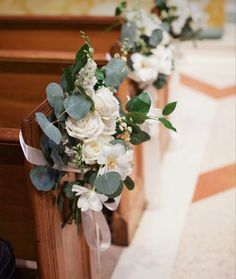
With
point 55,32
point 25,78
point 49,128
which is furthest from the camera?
point 55,32

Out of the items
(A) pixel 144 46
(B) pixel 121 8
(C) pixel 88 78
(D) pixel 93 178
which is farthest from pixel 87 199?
(B) pixel 121 8

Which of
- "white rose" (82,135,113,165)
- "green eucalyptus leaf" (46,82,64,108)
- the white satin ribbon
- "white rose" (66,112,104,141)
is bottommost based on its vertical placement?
the white satin ribbon

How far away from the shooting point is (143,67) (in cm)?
245

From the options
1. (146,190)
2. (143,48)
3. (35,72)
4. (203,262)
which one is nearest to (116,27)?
(143,48)

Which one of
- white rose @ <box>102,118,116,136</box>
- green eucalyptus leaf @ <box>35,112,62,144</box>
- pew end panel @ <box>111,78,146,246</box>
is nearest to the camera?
green eucalyptus leaf @ <box>35,112,62,144</box>

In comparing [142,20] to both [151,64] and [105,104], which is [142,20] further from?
[105,104]

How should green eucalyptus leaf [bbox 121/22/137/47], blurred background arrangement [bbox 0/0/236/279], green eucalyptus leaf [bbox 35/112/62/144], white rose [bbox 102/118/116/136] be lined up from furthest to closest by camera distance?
1. green eucalyptus leaf [bbox 121/22/137/47]
2. blurred background arrangement [bbox 0/0/236/279]
3. white rose [bbox 102/118/116/136]
4. green eucalyptus leaf [bbox 35/112/62/144]

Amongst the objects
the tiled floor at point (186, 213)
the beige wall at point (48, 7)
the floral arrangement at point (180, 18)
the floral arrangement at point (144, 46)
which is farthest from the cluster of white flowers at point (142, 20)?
Result: the beige wall at point (48, 7)

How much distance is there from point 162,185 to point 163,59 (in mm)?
983

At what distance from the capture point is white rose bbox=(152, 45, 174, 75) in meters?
2.48

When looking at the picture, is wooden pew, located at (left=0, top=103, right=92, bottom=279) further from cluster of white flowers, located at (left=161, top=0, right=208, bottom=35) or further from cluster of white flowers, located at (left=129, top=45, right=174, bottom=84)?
cluster of white flowers, located at (left=161, top=0, right=208, bottom=35)

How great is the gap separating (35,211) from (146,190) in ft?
4.54

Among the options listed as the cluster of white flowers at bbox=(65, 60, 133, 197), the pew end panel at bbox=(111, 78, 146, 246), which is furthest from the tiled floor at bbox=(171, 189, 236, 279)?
the cluster of white flowers at bbox=(65, 60, 133, 197)

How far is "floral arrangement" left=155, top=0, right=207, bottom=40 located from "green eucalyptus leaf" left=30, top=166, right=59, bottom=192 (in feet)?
4.76
